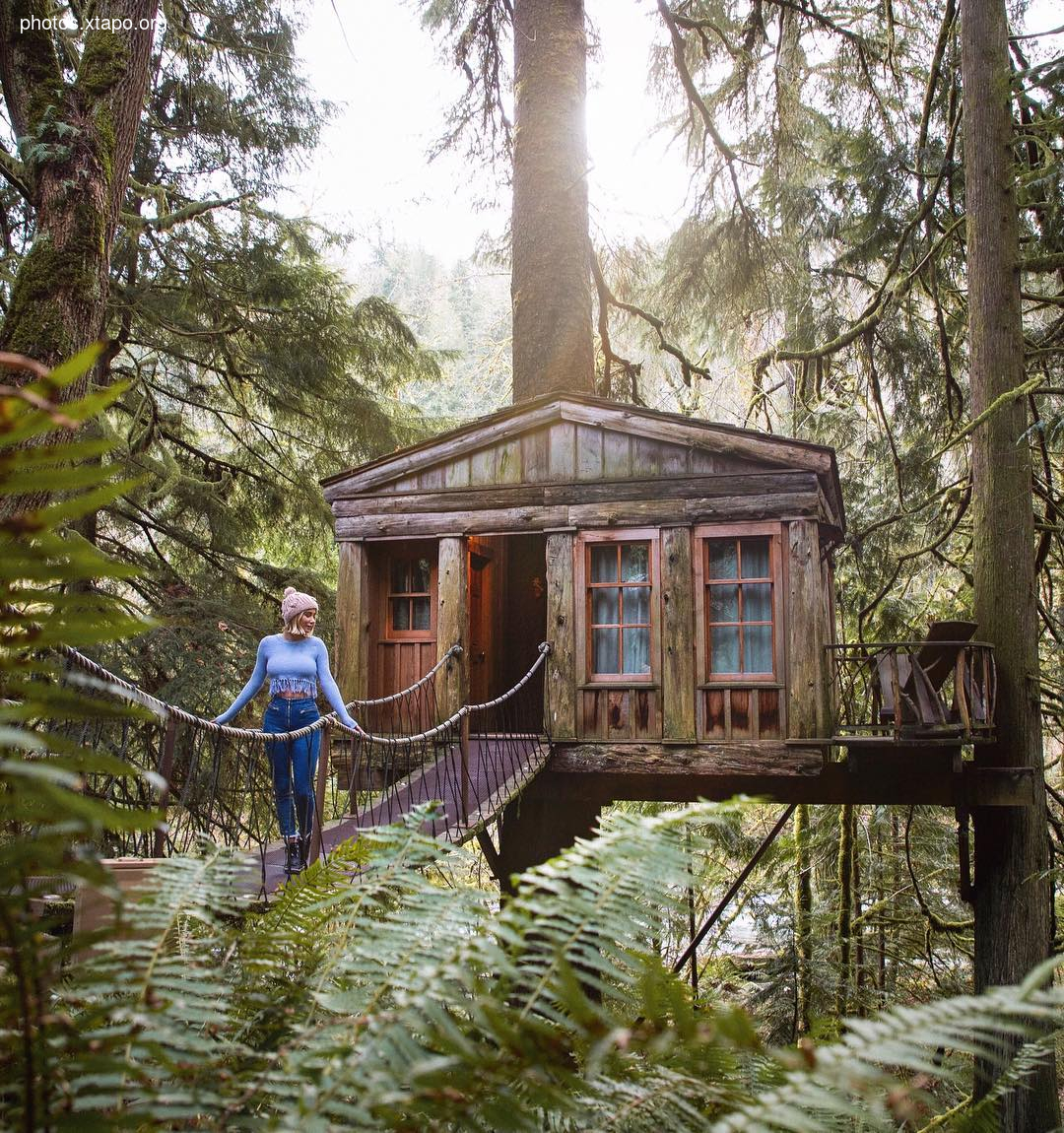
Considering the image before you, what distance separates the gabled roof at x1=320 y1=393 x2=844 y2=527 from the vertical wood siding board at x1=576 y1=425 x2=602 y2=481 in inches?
0.6

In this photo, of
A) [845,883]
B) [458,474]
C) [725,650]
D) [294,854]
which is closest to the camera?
[294,854]

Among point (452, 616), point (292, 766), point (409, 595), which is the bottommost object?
point (292, 766)

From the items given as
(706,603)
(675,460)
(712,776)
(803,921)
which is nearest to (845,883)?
(803,921)

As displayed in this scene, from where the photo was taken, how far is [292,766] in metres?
6.11

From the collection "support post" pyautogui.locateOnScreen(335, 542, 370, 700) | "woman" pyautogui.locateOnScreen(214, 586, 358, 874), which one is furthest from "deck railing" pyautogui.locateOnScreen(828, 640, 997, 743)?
"support post" pyautogui.locateOnScreen(335, 542, 370, 700)

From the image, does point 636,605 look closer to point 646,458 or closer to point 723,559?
point 723,559

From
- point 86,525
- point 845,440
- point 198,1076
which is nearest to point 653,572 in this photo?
point 845,440

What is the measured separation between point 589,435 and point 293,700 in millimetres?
4760

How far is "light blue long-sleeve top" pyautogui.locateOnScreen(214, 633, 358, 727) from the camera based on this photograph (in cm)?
613

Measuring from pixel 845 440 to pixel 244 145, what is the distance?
27.7 ft

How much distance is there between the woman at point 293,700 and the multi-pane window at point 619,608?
3.87 metres

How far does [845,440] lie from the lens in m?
12.5

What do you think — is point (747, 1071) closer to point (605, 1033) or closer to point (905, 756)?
point (605, 1033)

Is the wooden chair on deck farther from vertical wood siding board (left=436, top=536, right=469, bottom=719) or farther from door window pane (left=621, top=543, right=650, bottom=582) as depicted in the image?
vertical wood siding board (left=436, top=536, right=469, bottom=719)
